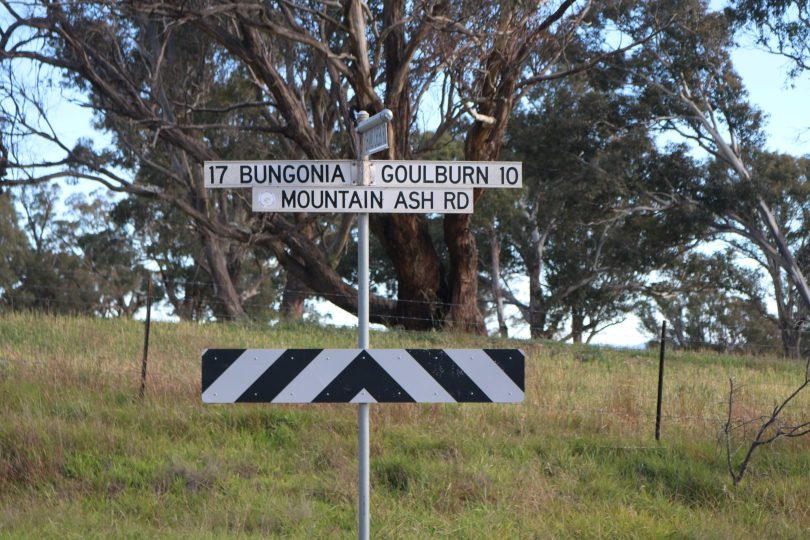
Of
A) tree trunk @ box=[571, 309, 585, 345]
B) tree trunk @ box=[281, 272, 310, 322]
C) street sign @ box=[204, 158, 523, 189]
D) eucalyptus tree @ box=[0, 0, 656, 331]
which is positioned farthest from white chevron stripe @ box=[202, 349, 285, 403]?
tree trunk @ box=[571, 309, 585, 345]

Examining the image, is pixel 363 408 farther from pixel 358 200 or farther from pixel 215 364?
pixel 358 200

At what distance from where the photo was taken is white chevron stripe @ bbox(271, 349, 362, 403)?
4.97 metres

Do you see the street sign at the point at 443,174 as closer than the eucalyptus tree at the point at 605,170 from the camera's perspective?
Yes

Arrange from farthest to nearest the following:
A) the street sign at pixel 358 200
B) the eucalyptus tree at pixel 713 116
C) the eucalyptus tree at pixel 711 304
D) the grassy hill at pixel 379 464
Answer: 1. the eucalyptus tree at pixel 711 304
2. the eucalyptus tree at pixel 713 116
3. the grassy hill at pixel 379 464
4. the street sign at pixel 358 200

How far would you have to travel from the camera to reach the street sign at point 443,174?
5.15 metres

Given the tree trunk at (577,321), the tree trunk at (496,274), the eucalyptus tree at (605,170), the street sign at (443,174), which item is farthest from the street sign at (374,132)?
the tree trunk at (577,321)

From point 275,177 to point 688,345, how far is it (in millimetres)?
14940

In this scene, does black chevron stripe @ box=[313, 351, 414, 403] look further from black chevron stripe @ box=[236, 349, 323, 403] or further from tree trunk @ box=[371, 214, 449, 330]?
tree trunk @ box=[371, 214, 449, 330]

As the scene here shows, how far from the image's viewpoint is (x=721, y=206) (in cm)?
2430

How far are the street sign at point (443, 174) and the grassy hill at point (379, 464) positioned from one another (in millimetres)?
2119

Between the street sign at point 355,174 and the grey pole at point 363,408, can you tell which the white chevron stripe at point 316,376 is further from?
the street sign at point 355,174

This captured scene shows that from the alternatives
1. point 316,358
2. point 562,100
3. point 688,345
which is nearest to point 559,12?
point 688,345

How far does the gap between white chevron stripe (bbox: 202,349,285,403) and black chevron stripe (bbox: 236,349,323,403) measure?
0.07ft

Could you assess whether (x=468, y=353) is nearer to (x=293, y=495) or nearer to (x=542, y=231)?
(x=293, y=495)
